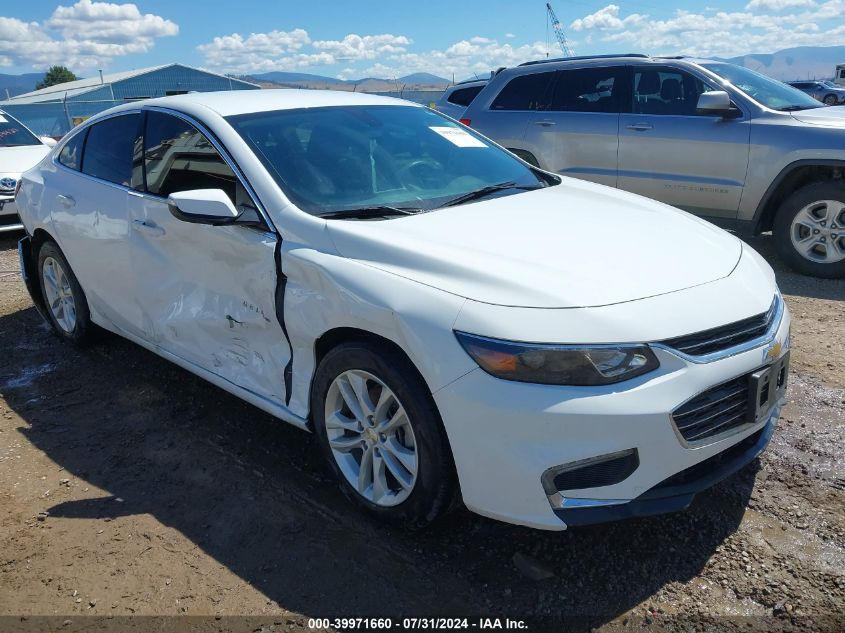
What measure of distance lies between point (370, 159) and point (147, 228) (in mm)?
1287

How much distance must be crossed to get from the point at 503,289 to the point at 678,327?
60 centimetres

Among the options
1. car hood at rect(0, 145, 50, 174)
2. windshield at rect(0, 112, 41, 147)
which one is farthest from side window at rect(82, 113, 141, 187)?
windshield at rect(0, 112, 41, 147)

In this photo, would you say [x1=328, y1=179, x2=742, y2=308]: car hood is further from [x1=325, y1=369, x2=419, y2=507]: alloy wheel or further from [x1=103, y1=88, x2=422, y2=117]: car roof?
[x1=103, y1=88, x2=422, y2=117]: car roof

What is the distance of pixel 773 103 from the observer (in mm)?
6391

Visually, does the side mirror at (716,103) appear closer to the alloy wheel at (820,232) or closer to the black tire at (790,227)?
the black tire at (790,227)

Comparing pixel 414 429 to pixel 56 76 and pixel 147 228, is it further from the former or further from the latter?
pixel 56 76

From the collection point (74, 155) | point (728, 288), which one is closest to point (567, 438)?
point (728, 288)

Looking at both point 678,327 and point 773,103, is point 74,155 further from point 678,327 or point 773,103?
point 773,103

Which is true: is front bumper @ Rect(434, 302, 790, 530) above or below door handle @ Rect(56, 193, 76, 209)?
below

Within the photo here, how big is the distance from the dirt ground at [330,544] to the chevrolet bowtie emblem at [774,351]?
0.70 meters

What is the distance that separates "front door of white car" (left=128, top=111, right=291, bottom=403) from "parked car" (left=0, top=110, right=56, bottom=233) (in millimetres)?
5321

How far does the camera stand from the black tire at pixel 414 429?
246cm

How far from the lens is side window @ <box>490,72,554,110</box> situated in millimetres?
7672

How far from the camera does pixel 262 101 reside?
3715 mm
